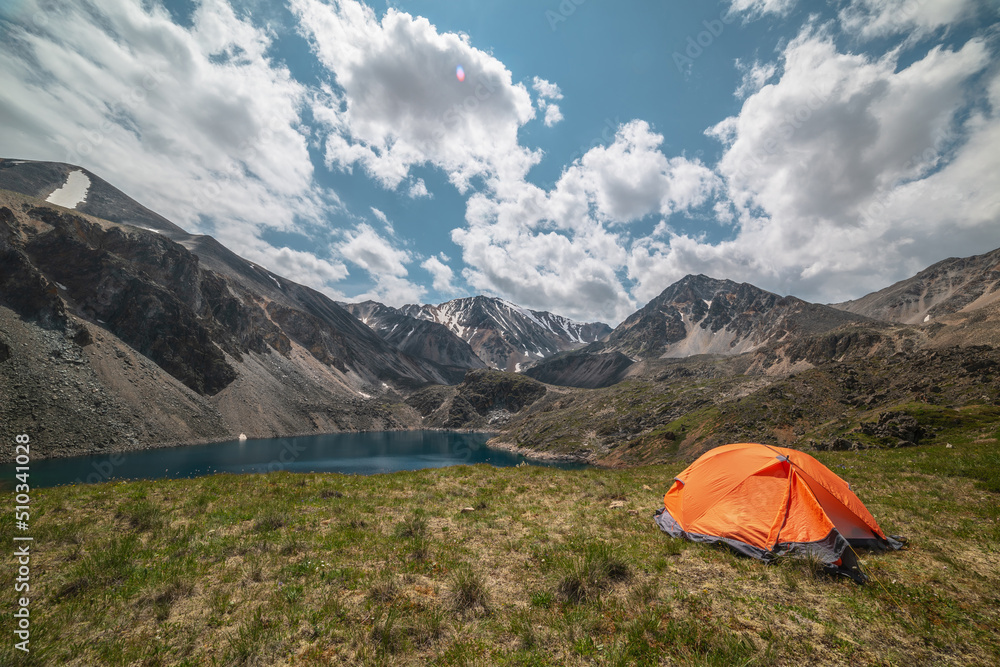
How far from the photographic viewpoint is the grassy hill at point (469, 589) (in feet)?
20.4

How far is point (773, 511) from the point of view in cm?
1072

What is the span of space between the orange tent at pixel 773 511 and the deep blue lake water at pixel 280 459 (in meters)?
29.2

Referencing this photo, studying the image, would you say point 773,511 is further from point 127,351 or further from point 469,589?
point 127,351

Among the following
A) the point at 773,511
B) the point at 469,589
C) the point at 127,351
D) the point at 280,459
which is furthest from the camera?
the point at 127,351

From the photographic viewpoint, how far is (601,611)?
24.2 ft

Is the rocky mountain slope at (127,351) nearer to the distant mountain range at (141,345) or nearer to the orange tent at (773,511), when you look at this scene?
the distant mountain range at (141,345)

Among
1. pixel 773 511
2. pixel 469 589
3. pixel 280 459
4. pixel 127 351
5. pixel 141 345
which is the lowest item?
pixel 280 459

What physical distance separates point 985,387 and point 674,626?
170 feet

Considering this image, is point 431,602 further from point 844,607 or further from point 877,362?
point 877,362

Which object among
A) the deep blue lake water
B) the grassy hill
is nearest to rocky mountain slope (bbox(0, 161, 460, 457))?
the deep blue lake water

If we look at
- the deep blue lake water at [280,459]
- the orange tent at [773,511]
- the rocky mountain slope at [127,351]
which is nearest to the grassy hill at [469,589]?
the orange tent at [773,511]

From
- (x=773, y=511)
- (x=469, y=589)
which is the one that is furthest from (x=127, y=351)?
(x=773, y=511)

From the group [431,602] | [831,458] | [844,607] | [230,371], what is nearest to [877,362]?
[831,458]

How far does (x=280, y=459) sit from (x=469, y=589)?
314 feet
